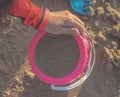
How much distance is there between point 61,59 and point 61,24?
0.23 m

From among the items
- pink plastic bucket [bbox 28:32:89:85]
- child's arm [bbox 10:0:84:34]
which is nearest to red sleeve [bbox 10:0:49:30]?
child's arm [bbox 10:0:84:34]

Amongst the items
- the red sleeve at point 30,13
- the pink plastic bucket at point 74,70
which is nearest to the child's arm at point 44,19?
the red sleeve at point 30,13

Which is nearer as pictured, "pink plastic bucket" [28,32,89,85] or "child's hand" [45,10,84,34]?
"child's hand" [45,10,84,34]

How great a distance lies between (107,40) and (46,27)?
1.54 ft

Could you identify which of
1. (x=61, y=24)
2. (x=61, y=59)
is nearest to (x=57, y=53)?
(x=61, y=59)

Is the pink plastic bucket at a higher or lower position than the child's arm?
lower

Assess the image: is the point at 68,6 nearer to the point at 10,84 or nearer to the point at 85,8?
the point at 85,8

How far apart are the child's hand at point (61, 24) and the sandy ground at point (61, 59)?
0.14 meters

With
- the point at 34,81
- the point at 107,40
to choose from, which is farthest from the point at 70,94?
the point at 107,40

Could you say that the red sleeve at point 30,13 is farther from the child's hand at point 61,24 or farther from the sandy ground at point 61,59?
the sandy ground at point 61,59

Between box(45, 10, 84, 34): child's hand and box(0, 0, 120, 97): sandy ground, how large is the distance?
14 cm

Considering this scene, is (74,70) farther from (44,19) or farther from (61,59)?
(44,19)

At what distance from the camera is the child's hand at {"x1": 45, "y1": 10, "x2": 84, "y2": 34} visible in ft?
5.93

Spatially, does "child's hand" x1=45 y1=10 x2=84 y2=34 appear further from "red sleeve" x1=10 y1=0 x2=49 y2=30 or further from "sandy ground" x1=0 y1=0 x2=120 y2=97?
"sandy ground" x1=0 y1=0 x2=120 y2=97
